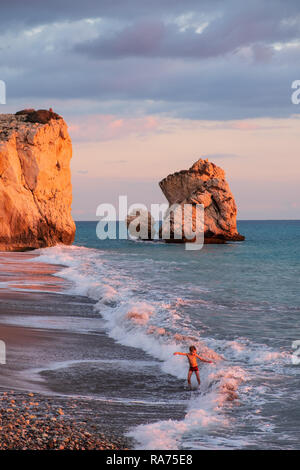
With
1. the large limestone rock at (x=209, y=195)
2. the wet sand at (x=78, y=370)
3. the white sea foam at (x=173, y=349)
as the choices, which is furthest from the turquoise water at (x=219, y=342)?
the large limestone rock at (x=209, y=195)

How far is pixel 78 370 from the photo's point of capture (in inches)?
457

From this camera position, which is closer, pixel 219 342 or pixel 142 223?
pixel 219 342

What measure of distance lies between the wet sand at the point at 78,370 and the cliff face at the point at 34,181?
1358 inches

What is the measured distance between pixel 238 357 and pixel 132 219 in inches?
3247

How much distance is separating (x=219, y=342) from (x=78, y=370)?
16.5ft

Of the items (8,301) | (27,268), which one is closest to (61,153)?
(27,268)

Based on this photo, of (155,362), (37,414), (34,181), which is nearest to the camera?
(37,414)

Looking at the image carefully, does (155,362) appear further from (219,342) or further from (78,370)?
(219,342)

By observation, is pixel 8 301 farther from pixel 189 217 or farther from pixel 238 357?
pixel 189 217

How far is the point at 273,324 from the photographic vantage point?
1853cm

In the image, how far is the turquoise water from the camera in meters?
8.55

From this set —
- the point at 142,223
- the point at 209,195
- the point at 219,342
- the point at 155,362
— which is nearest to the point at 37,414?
the point at 155,362

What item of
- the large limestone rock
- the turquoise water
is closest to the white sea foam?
the turquoise water

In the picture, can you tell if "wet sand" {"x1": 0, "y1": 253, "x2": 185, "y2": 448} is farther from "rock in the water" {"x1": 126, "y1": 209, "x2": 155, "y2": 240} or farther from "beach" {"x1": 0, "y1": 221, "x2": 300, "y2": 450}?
"rock in the water" {"x1": 126, "y1": 209, "x2": 155, "y2": 240}
